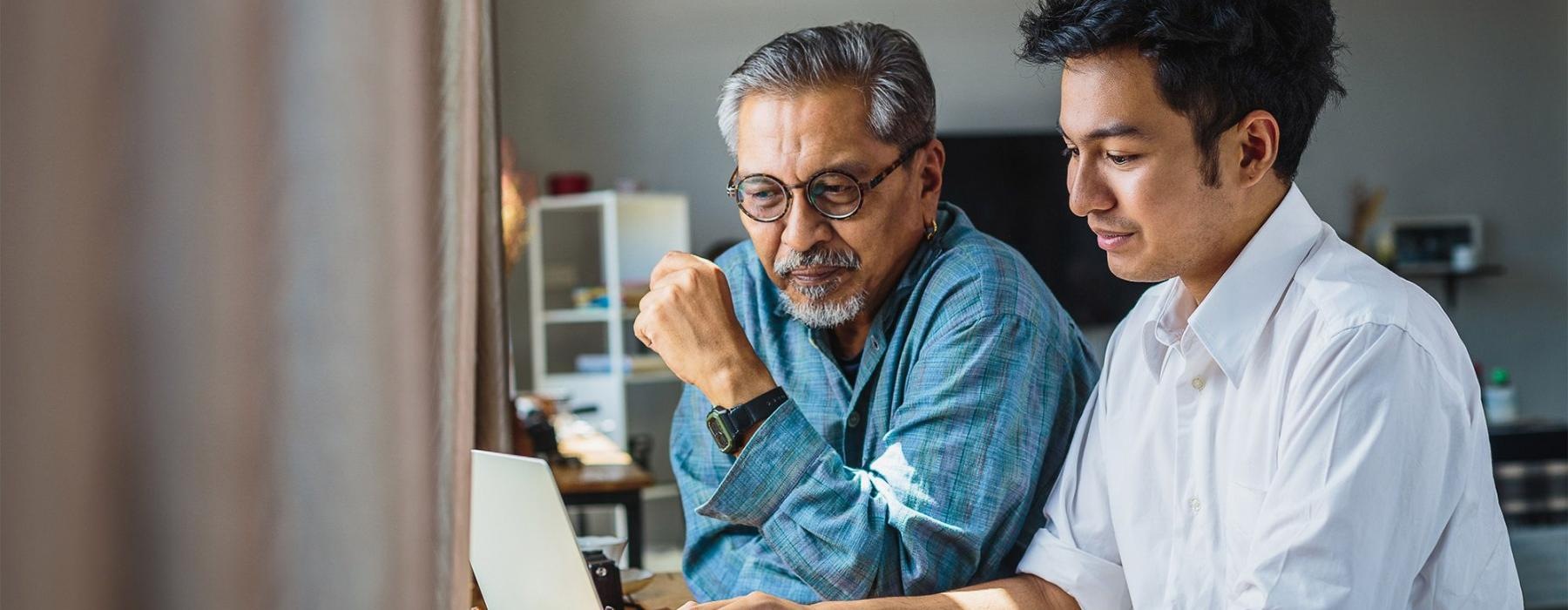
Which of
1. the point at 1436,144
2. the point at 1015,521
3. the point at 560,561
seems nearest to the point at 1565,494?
the point at 1436,144

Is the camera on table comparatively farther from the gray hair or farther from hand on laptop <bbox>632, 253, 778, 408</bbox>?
the gray hair

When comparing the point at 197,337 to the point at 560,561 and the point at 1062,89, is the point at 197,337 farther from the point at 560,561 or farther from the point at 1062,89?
the point at 1062,89

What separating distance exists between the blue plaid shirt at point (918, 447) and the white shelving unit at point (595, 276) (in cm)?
372

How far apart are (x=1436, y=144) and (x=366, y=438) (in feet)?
19.0

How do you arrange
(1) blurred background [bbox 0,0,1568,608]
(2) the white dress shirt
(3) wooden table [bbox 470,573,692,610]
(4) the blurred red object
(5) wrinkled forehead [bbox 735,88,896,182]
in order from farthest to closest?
(4) the blurred red object → (3) wooden table [bbox 470,573,692,610] → (5) wrinkled forehead [bbox 735,88,896,182] → (2) the white dress shirt → (1) blurred background [bbox 0,0,1568,608]

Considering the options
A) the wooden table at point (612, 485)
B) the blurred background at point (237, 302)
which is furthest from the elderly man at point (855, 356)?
the wooden table at point (612, 485)

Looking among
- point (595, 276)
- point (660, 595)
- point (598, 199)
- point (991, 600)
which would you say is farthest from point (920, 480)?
point (595, 276)

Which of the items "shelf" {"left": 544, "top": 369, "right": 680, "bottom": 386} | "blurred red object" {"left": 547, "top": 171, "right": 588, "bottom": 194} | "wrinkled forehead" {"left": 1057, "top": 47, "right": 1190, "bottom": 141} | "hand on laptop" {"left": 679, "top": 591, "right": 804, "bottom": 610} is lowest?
"shelf" {"left": 544, "top": 369, "right": 680, "bottom": 386}

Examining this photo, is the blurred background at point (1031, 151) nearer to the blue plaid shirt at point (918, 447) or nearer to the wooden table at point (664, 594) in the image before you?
the wooden table at point (664, 594)

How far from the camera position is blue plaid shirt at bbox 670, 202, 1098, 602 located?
113cm

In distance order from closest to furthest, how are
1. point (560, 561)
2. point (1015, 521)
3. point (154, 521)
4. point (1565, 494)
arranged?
point (154, 521) → point (560, 561) → point (1015, 521) → point (1565, 494)

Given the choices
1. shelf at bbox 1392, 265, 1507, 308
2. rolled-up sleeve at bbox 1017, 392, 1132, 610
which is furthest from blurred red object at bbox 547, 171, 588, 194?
rolled-up sleeve at bbox 1017, 392, 1132, 610

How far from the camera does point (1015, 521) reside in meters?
1.23

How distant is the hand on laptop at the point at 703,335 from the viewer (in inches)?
46.9
